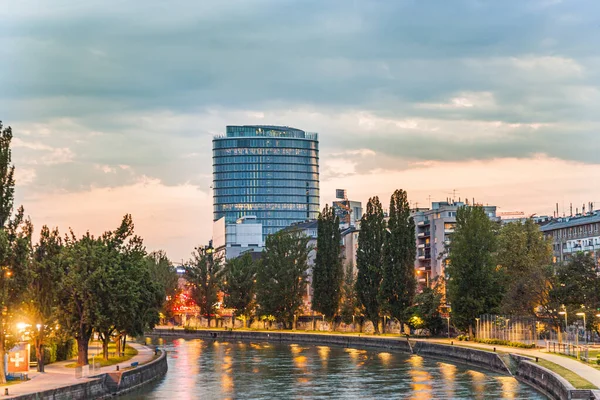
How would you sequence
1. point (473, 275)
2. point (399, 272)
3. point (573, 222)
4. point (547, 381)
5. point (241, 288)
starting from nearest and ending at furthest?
point (547, 381)
point (473, 275)
point (399, 272)
point (573, 222)
point (241, 288)

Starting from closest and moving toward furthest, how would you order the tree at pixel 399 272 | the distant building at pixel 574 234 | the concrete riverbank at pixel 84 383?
the concrete riverbank at pixel 84 383, the tree at pixel 399 272, the distant building at pixel 574 234

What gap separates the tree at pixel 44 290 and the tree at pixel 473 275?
58600 millimetres

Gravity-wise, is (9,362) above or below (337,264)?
below

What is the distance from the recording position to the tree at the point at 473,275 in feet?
396

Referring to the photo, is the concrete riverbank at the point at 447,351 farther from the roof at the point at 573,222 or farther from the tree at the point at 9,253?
the roof at the point at 573,222

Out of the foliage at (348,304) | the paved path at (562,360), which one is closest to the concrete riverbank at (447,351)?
the paved path at (562,360)

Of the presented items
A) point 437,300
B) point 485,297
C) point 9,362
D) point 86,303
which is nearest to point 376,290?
point 437,300

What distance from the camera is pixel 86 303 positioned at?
3223 inches

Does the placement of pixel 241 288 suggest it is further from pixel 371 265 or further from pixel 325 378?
pixel 325 378

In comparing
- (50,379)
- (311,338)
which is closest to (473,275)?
(311,338)

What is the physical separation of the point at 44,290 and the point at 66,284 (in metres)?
7.50

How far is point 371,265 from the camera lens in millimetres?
139125

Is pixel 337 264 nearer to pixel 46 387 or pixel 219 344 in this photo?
pixel 219 344

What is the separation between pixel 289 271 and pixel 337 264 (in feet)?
50.6
